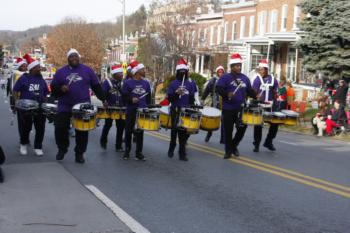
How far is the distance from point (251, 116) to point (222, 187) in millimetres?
3139

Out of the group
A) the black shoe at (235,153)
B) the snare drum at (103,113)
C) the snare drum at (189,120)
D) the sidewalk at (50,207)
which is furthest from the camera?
the snare drum at (103,113)

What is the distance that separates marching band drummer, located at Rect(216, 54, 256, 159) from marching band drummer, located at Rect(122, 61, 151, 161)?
1467 millimetres

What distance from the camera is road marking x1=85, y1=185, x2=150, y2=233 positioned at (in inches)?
249

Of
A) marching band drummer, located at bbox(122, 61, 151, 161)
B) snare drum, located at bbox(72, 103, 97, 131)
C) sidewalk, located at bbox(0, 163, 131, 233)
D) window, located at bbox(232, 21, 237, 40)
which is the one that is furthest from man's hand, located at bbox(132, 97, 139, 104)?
window, located at bbox(232, 21, 237, 40)

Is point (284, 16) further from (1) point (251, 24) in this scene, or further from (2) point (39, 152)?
(2) point (39, 152)

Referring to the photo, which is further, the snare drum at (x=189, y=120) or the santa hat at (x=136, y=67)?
the santa hat at (x=136, y=67)

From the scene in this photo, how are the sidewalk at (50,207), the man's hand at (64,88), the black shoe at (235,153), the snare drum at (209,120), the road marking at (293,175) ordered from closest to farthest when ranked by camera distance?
the sidewalk at (50,207)
the road marking at (293,175)
the man's hand at (64,88)
the snare drum at (209,120)
the black shoe at (235,153)

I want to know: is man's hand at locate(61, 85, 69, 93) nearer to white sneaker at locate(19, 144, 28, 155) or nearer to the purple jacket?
the purple jacket

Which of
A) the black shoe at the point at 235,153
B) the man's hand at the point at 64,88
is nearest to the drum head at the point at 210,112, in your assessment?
the black shoe at the point at 235,153

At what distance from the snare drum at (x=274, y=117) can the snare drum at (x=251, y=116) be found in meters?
0.65

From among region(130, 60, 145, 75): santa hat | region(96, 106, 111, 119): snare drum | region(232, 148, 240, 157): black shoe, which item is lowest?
region(232, 148, 240, 157): black shoe

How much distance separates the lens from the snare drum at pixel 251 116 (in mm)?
11414

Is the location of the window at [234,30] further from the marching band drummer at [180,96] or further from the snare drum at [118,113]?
the marching band drummer at [180,96]

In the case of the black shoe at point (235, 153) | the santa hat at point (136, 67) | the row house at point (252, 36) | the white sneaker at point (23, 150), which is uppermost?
the row house at point (252, 36)
